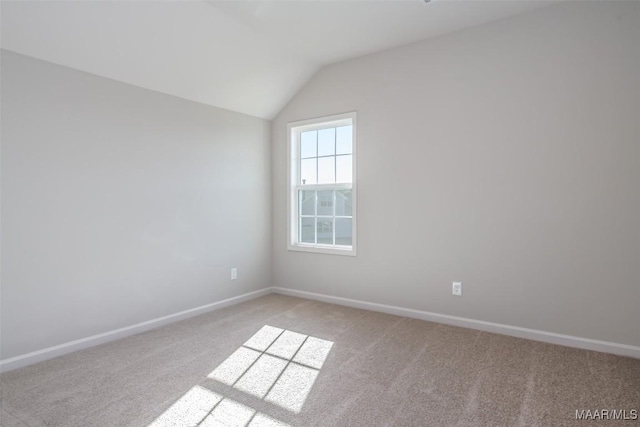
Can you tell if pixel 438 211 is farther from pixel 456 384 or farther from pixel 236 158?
pixel 236 158

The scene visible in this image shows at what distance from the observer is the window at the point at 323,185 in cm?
391

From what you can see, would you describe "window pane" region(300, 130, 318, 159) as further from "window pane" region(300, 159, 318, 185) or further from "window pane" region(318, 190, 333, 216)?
"window pane" region(318, 190, 333, 216)

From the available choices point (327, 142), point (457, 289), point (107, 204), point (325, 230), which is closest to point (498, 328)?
point (457, 289)

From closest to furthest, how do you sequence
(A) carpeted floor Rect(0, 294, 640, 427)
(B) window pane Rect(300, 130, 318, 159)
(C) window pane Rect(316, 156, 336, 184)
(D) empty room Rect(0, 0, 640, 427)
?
(A) carpeted floor Rect(0, 294, 640, 427) → (D) empty room Rect(0, 0, 640, 427) → (C) window pane Rect(316, 156, 336, 184) → (B) window pane Rect(300, 130, 318, 159)

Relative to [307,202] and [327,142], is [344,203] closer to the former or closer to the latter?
[307,202]

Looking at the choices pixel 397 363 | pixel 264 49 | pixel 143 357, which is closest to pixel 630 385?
pixel 397 363

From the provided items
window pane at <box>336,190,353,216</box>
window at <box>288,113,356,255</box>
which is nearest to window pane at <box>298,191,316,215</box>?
window at <box>288,113,356,255</box>

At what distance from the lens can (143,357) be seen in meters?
2.59

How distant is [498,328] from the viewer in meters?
3.01

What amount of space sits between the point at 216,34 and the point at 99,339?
2.71 m

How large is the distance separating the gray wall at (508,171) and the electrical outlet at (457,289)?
0.04 meters

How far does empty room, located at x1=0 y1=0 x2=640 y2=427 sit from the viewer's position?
84.9 inches

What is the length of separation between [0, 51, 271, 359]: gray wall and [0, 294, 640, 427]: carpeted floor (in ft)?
1.22

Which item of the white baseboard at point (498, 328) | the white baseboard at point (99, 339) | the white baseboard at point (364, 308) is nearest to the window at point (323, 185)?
the white baseboard at point (498, 328)
